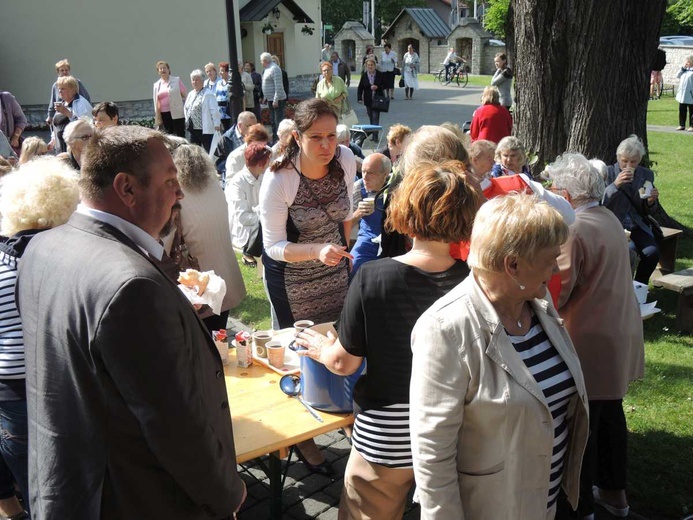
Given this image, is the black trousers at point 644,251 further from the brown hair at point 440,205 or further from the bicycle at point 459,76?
the bicycle at point 459,76

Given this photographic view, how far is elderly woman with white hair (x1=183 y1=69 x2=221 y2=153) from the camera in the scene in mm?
12383

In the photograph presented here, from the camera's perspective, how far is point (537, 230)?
2.13 m

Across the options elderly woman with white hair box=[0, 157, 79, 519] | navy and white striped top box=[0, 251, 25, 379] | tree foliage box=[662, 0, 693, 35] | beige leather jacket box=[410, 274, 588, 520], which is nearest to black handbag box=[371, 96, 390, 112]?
elderly woman with white hair box=[0, 157, 79, 519]

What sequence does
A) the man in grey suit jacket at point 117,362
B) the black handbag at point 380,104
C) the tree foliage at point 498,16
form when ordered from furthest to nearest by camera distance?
the tree foliage at point 498,16, the black handbag at point 380,104, the man in grey suit jacket at point 117,362

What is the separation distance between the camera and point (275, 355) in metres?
3.45

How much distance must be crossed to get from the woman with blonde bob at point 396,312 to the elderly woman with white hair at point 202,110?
1057 centimetres

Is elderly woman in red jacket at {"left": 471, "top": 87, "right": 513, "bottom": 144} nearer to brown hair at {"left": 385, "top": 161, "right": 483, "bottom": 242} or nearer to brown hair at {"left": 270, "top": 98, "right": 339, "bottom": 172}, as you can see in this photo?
brown hair at {"left": 270, "top": 98, "right": 339, "bottom": 172}

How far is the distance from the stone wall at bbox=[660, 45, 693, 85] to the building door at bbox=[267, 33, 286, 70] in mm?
18204

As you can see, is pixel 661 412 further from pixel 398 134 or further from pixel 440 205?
pixel 398 134

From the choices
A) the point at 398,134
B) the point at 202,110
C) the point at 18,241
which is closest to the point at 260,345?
the point at 18,241

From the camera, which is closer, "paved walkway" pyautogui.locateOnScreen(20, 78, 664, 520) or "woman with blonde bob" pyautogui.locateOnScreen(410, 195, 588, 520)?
"woman with blonde bob" pyautogui.locateOnScreen(410, 195, 588, 520)

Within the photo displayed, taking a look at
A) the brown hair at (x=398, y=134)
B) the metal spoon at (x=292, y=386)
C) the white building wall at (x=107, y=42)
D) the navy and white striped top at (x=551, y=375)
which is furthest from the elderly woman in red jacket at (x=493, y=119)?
the white building wall at (x=107, y=42)

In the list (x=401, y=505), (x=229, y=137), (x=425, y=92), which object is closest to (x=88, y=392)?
(x=401, y=505)

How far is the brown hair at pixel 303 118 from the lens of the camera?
3520 millimetres
